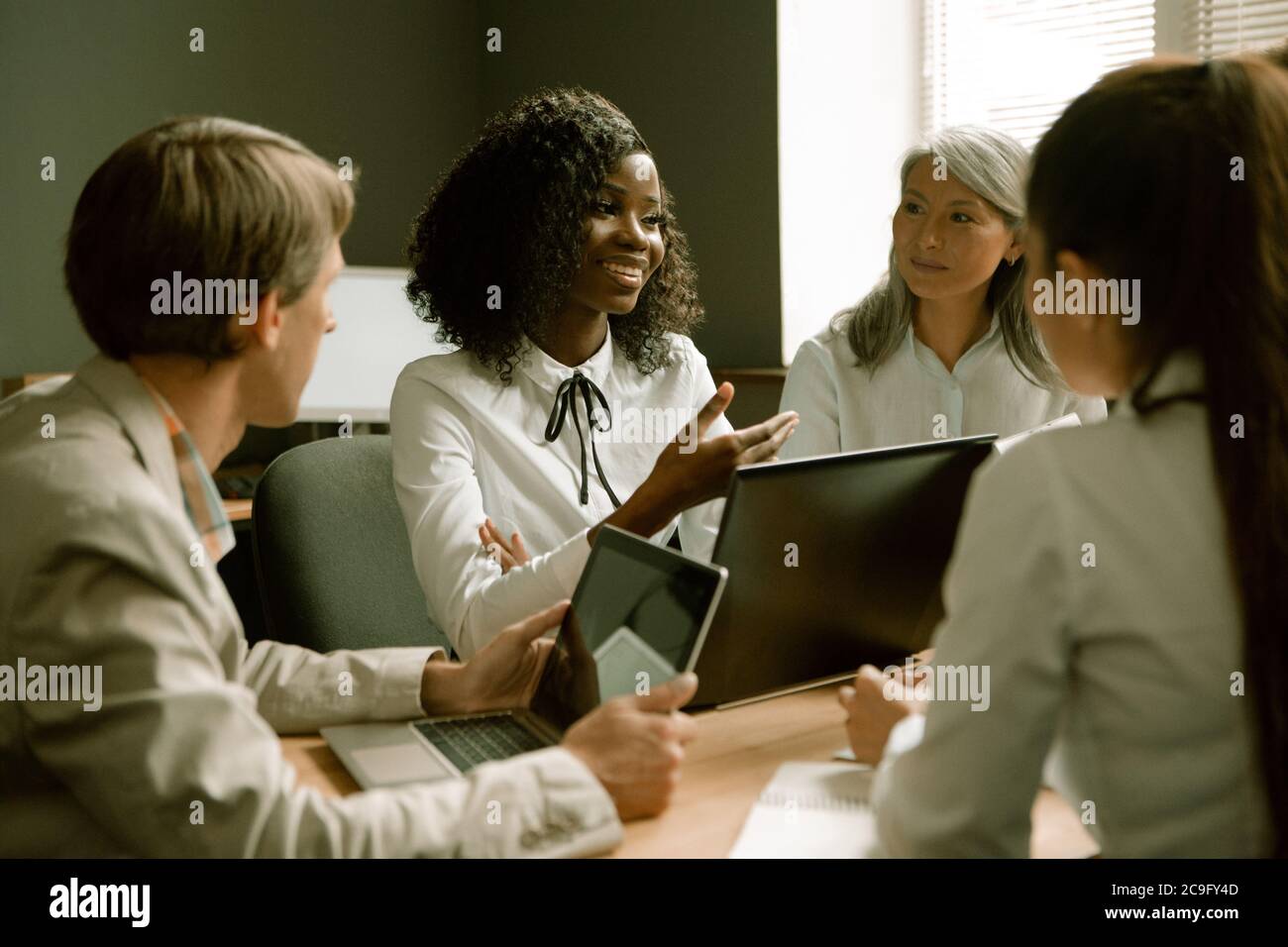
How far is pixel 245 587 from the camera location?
2998 mm

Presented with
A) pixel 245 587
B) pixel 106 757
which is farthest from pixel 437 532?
pixel 245 587

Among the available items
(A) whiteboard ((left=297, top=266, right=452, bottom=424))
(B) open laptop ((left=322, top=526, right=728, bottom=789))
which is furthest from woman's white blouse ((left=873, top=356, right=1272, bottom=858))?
(A) whiteboard ((left=297, top=266, right=452, bottom=424))

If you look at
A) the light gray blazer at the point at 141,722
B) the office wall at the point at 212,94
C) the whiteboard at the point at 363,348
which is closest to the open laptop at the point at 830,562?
the light gray blazer at the point at 141,722

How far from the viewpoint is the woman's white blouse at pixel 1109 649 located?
2.45ft

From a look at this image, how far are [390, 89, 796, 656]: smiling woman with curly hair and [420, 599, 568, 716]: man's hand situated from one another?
42cm

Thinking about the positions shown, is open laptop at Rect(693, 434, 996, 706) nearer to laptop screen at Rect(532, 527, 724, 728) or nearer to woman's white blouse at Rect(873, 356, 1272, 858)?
laptop screen at Rect(532, 527, 724, 728)

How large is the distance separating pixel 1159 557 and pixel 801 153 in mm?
2396

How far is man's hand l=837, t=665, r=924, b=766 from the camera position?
105 centimetres

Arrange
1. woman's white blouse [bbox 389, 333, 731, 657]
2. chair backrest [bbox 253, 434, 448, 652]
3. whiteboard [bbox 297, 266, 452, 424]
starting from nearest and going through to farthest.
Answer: woman's white blouse [bbox 389, 333, 731, 657] < chair backrest [bbox 253, 434, 448, 652] < whiteboard [bbox 297, 266, 452, 424]

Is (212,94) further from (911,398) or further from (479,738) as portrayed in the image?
(479,738)

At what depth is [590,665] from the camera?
1.10 metres

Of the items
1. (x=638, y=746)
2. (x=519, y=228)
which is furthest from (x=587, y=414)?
(x=638, y=746)
